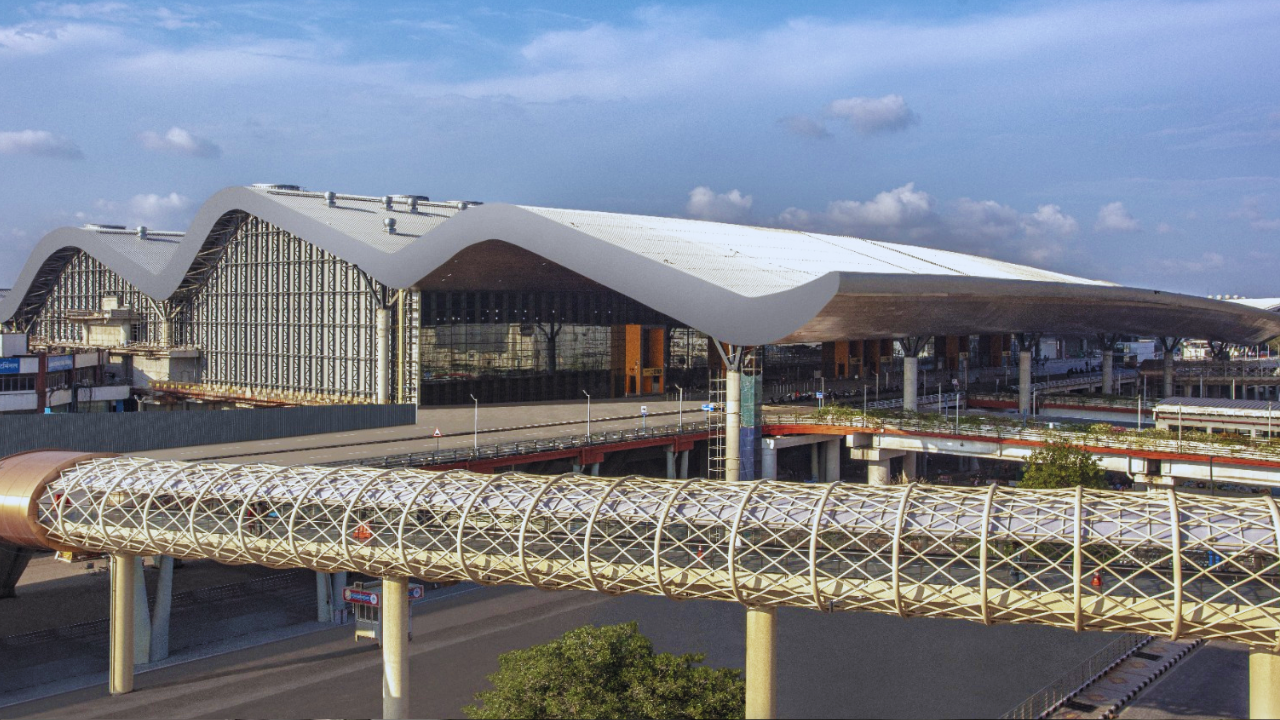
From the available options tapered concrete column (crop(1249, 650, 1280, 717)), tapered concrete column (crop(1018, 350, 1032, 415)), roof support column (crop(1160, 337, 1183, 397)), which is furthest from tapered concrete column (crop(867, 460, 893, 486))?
tapered concrete column (crop(1249, 650, 1280, 717))

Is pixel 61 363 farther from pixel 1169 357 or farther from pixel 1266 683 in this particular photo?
pixel 1169 357

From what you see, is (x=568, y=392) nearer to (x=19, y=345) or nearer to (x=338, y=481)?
(x=19, y=345)

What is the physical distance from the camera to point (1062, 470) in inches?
1743

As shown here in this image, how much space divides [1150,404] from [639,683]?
53897 mm

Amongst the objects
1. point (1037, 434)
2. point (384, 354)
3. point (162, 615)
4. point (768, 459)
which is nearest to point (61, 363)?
point (384, 354)

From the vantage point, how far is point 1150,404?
67.6 metres

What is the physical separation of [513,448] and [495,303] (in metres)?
22.8

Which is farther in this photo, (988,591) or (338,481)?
(338,481)

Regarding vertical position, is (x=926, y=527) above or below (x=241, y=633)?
above

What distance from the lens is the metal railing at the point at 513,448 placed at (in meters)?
42.8

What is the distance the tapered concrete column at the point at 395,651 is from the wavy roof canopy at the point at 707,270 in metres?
25.3

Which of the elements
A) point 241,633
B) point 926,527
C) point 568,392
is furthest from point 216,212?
point 926,527

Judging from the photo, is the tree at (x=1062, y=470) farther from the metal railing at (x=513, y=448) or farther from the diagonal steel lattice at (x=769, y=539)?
the diagonal steel lattice at (x=769, y=539)

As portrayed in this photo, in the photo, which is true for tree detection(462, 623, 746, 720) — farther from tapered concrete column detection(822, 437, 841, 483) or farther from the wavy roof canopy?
tapered concrete column detection(822, 437, 841, 483)
